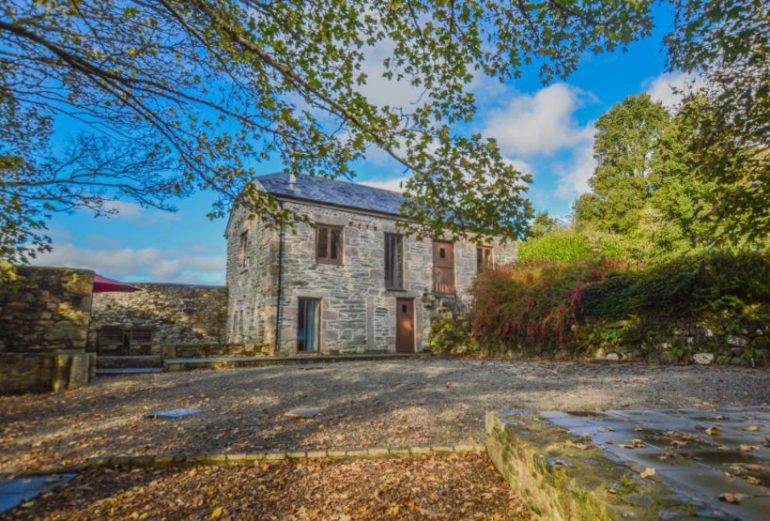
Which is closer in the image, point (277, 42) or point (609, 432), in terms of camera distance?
point (609, 432)

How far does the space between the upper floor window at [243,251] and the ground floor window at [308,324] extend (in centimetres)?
347

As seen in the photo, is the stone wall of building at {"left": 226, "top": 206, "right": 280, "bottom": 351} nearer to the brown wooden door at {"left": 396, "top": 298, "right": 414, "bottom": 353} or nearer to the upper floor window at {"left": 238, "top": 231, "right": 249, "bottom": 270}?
the upper floor window at {"left": 238, "top": 231, "right": 249, "bottom": 270}

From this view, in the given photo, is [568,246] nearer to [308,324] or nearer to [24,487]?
[308,324]

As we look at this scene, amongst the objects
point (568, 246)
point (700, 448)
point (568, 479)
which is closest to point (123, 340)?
point (568, 479)

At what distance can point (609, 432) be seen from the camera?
2.69m

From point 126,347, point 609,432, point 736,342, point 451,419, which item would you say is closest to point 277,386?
point 451,419

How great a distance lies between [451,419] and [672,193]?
16179 mm

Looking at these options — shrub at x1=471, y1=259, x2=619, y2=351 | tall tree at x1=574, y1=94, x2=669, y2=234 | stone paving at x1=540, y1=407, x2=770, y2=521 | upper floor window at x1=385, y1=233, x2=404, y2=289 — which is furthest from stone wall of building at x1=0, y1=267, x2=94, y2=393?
→ tall tree at x1=574, y1=94, x2=669, y2=234

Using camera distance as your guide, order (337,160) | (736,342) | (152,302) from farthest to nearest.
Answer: (152,302) → (736,342) → (337,160)

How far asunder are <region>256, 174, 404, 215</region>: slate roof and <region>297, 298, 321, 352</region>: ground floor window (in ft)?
11.5

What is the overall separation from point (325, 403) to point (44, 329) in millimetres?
5755

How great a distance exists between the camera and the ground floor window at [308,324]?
45.1 feet

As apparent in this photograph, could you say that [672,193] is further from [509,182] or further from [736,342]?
[509,182]

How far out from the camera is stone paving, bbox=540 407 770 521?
1.60 metres
